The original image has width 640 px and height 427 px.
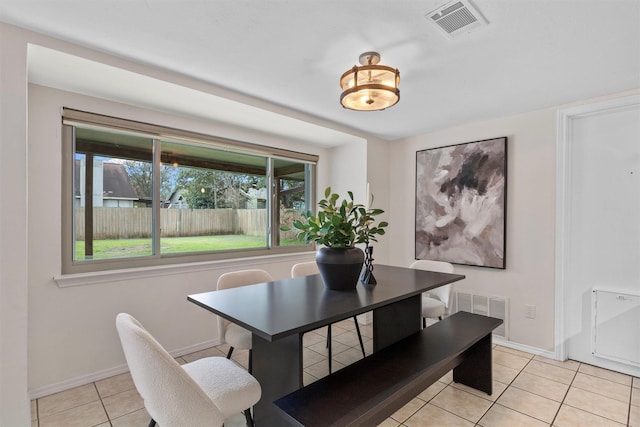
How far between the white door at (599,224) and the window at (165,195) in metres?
2.81

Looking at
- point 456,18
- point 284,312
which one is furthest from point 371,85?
point 284,312

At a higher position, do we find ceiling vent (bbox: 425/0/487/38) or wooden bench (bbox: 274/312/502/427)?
ceiling vent (bbox: 425/0/487/38)

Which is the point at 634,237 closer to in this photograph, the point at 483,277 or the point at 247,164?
the point at 483,277

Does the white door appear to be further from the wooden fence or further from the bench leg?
the wooden fence

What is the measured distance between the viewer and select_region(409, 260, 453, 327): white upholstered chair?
278 cm

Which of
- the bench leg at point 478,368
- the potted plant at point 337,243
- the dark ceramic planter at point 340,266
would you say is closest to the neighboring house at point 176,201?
the potted plant at point 337,243

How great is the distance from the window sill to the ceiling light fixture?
2137 millimetres

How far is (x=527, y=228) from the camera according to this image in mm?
3059

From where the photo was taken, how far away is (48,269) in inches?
90.0

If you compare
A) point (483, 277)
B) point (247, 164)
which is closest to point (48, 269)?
point (247, 164)

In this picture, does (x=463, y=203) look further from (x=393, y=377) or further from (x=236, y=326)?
(x=236, y=326)

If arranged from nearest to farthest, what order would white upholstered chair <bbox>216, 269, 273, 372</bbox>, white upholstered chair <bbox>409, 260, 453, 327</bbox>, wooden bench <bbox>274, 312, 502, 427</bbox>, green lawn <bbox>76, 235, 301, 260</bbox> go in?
wooden bench <bbox>274, 312, 502, 427</bbox>, white upholstered chair <bbox>216, 269, 273, 372</bbox>, green lawn <bbox>76, 235, 301, 260</bbox>, white upholstered chair <bbox>409, 260, 453, 327</bbox>

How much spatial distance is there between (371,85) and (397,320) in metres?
1.67

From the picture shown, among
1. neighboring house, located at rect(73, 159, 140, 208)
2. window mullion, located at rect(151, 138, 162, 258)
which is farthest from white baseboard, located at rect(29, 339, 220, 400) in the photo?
neighboring house, located at rect(73, 159, 140, 208)
